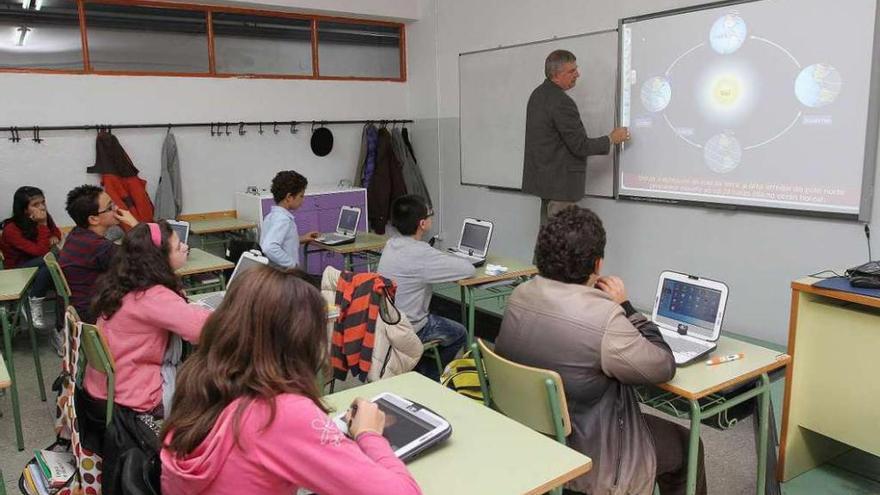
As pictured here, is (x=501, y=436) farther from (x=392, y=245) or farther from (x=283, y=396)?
(x=392, y=245)

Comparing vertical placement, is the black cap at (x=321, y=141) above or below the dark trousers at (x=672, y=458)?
above

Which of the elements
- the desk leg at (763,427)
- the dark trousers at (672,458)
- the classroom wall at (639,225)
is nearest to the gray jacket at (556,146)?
the classroom wall at (639,225)

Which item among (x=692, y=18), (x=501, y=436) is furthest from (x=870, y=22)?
(x=501, y=436)

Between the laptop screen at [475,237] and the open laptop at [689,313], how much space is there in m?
1.73

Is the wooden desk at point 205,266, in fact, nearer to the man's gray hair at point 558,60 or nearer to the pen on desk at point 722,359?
the man's gray hair at point 558,60

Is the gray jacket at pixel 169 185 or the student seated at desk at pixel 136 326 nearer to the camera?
the student seated at desk at pixel 136 326

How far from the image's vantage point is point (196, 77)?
20.0 ft

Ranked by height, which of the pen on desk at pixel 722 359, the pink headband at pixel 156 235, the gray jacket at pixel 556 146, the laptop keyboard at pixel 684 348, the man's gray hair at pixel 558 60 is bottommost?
the pen on desk at pixel 722 359

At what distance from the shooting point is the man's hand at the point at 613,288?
6.90 ft

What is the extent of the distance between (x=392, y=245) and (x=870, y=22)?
276 cm

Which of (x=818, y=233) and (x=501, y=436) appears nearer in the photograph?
(x=501, y=436)

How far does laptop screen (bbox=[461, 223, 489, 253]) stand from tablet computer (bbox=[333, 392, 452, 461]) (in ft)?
8.20

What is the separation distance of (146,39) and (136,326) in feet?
14.4

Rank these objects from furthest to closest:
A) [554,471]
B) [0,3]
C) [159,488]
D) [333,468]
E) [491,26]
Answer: [491,26] → [0,3] → [554,471] → [159,488] → [333,468]
